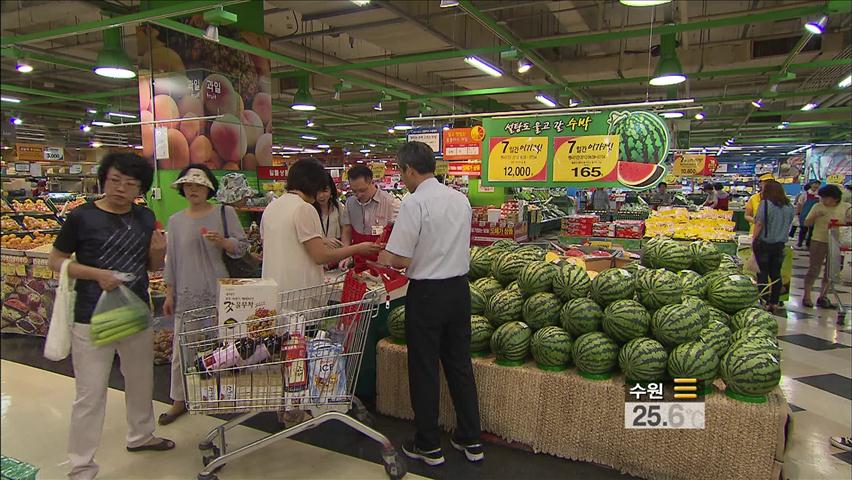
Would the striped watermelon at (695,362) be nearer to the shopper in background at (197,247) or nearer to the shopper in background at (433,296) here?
the shopper in background at (433,296)

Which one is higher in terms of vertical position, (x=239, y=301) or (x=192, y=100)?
(x=192, y=100)

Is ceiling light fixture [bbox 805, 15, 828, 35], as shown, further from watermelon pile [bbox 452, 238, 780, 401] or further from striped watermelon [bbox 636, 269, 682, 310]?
striped watermelon [bbox 636, 269, 682, 310]

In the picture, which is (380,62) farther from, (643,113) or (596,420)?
(596,420)

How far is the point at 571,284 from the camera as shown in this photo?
329cm

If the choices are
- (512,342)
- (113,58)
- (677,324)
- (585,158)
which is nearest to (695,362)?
(677,324)

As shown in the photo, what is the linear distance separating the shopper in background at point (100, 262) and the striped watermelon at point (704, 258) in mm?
3444

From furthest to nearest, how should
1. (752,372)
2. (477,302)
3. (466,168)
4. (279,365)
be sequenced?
(466,168) → (477,302) → (752,372) → (279,365)

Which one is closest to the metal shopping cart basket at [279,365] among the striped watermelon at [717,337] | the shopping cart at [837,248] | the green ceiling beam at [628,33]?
the striped watermelon at [717,337]

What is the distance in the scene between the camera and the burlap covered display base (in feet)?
8.70

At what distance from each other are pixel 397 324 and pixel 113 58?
220 inches

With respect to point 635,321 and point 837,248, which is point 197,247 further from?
point 837,248

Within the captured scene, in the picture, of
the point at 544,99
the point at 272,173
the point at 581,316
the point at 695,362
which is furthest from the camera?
the point at 544,99

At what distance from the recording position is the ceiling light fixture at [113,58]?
6625mm

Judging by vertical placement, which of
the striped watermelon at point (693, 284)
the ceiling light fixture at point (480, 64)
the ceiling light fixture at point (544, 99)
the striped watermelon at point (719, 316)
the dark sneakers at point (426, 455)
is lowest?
the dark sneakers at point (426, 455)
